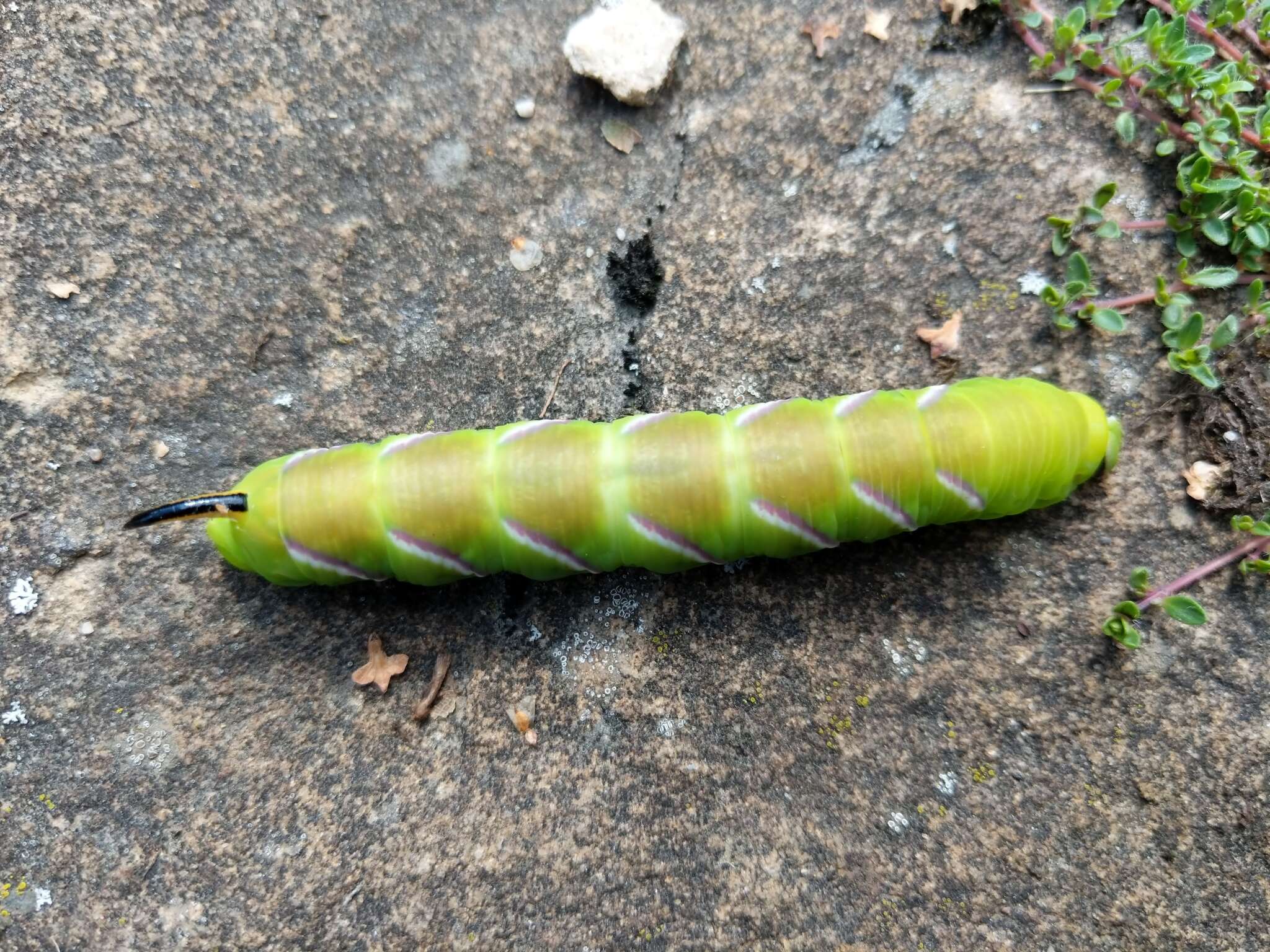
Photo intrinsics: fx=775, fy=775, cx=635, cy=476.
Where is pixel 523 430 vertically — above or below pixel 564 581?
above

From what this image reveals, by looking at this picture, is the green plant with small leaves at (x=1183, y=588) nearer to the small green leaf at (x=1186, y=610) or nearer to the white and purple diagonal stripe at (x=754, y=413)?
the small green leaf at (x=1186, y=610)

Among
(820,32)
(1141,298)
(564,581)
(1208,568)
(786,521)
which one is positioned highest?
(820,32)

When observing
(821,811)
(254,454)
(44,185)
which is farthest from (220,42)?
(821,811)

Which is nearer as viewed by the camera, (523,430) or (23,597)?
(523,430)

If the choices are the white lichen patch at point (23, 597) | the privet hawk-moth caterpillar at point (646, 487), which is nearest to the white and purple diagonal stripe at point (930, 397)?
the privet hawk-moth caterpillar at point (646, 487)

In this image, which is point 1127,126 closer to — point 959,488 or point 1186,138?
point 1186,138

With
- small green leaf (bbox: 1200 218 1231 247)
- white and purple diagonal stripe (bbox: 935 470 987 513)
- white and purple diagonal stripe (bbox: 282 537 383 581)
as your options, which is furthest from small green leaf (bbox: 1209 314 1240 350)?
white and purple diagonal stripe (bbox: 282 537 383 581)

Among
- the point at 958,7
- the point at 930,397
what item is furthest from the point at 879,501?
the point at 958,7
